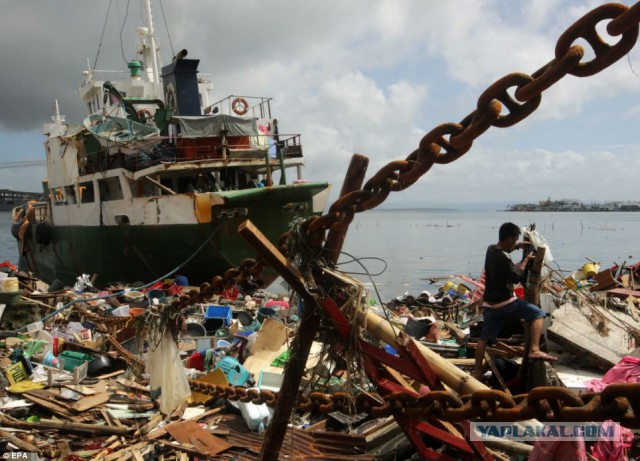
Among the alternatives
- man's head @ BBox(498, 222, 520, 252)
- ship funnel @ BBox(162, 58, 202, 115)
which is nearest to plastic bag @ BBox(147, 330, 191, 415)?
man's head @ BBox(498, 222, 520, 252)

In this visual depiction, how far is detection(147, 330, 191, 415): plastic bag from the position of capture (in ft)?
14.2

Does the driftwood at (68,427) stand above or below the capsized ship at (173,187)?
below

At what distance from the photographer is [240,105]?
1566 cm

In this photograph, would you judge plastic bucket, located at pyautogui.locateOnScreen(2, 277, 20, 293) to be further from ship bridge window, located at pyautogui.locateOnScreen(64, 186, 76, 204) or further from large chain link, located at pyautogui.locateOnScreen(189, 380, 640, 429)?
ship bridge window, located at pyautogui.locateOnScreen(64, 186, 76, 204)

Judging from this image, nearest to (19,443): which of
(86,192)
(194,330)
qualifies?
(194,330)

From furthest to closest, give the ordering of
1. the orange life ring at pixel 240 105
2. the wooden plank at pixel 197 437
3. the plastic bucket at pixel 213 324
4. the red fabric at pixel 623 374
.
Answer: the orange life ring at pixel 240 105, the plastic bucket at pixel 213 324, the wooden plank at pixel 197 437, the red fabric at pixel 623 374

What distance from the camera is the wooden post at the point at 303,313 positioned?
233 centimetres

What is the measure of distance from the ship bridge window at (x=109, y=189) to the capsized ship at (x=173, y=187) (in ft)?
0.13

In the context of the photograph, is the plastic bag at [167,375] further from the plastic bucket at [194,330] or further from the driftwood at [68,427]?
the plastic bucket at [194,330]

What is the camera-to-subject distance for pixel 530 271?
4977 millimetres

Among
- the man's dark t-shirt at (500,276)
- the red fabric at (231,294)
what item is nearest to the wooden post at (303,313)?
the man's dark t-shirt at (500,276)

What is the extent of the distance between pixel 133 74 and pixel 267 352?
19312 mm

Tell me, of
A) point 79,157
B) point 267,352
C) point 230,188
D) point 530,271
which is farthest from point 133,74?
point 530,271

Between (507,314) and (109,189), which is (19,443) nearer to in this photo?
(507,314)
